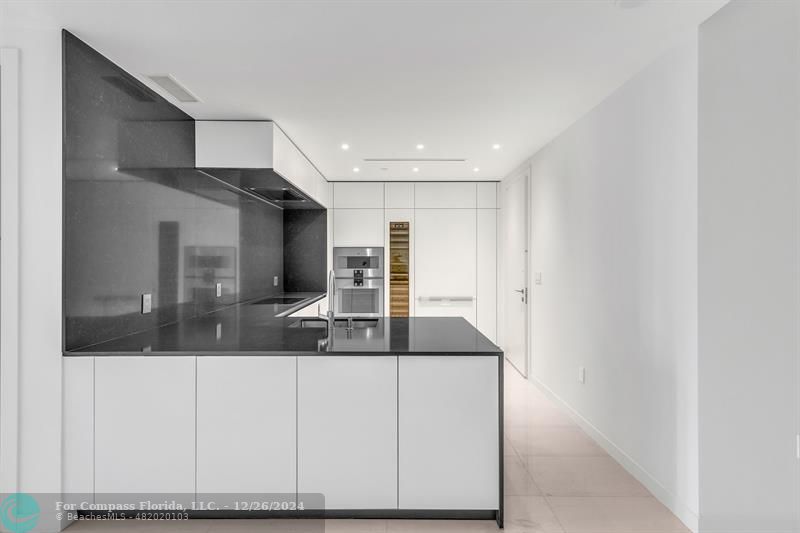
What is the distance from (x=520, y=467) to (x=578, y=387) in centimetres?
103

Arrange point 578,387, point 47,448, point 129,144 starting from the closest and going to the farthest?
1. point 47,448
2. point 129,144
3. point 578,387

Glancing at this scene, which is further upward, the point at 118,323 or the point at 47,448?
the point at 118,323

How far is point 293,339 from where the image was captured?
250 cm

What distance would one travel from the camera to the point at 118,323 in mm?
2645

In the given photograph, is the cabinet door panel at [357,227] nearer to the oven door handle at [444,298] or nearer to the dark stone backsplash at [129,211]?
the oven door handle at [444,298]

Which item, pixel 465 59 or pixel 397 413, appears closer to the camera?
pixel 397 413

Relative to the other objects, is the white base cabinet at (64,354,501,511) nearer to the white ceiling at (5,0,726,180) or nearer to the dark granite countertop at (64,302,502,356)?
the dark granite countertop at (64,302,502,356)

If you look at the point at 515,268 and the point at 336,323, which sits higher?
the point at 515,268

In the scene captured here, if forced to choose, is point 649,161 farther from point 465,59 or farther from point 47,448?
point 47,448

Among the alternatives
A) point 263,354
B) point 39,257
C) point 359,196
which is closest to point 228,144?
point 39,257

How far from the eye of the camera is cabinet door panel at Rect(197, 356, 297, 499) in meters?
2.21

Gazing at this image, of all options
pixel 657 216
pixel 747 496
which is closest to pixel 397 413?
pixel 747 496

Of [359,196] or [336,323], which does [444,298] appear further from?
[336,323]

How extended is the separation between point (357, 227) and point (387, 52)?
4076 millimetres
